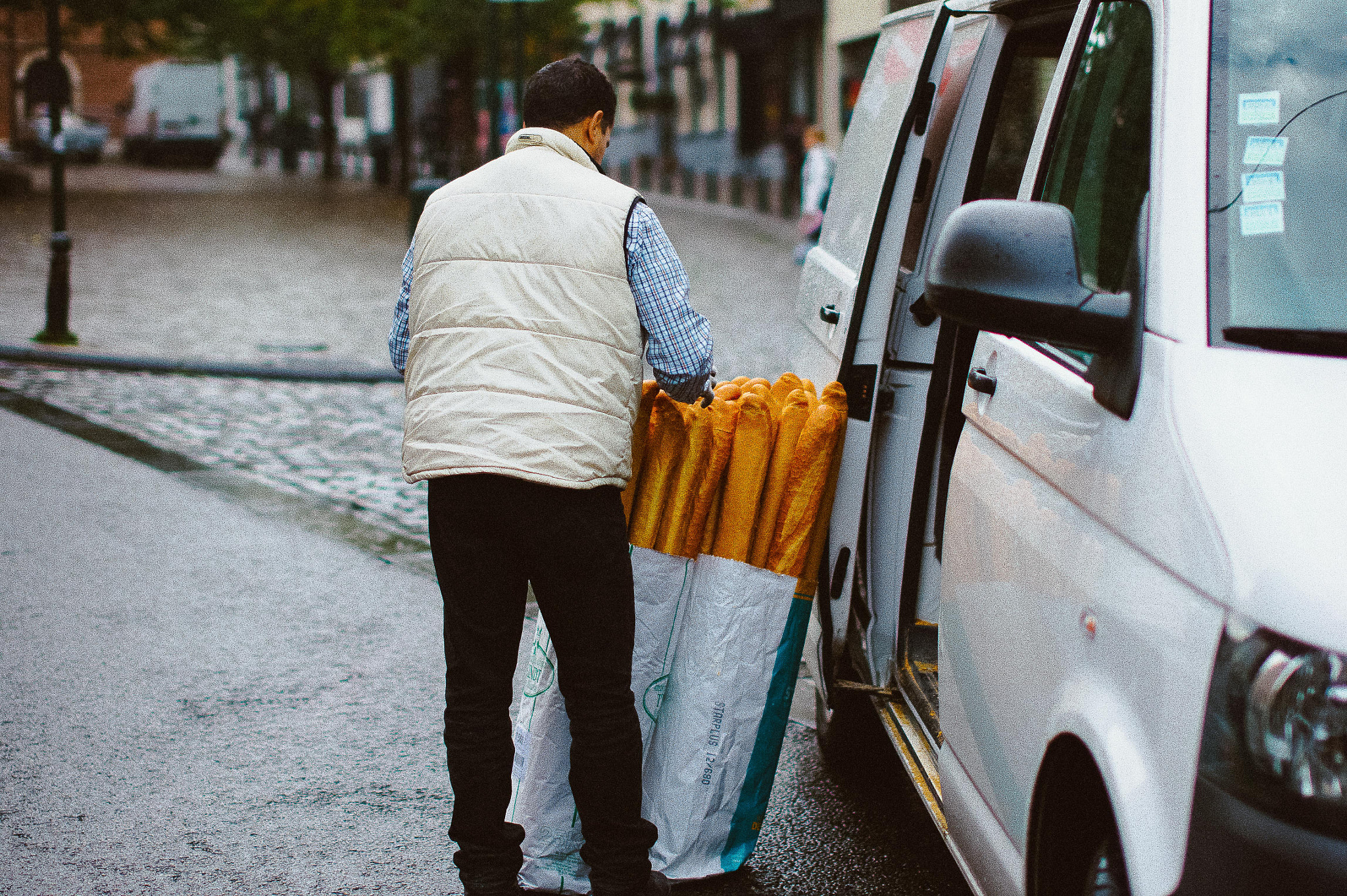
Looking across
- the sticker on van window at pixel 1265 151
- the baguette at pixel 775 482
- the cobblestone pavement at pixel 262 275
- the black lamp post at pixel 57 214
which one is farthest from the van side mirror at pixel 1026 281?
the black lamp post at pixel 57 214

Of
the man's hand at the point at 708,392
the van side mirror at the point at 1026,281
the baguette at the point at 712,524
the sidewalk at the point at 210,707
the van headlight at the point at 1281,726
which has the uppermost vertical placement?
the van side mirror at the point at 1026,281

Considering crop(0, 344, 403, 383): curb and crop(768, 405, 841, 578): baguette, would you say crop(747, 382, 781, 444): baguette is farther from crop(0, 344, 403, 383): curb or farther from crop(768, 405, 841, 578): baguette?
crop(0, 344, 403, 383): curb

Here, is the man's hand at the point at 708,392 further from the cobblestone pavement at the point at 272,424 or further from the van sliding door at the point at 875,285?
the cobblestone pavement at the point at 272,424

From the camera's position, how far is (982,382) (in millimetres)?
2947

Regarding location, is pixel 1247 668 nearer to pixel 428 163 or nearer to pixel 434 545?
pixel 434 545

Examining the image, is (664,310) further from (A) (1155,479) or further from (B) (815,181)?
(B) (815,181)

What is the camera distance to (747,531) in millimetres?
3393

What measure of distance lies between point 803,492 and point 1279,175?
4.54ft

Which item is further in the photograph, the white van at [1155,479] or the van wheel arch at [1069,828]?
the van wheel arch at [1069,828]

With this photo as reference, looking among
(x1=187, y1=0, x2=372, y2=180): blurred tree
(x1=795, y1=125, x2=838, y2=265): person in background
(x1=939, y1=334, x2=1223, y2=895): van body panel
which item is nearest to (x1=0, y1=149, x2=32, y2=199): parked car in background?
(x1=187, y1=0, x2=372, y2=180): blurred tree

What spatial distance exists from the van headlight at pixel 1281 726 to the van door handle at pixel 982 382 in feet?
3.66

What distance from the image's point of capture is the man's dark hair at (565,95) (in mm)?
3207

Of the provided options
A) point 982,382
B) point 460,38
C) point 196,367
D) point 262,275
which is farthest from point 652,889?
point 460,38

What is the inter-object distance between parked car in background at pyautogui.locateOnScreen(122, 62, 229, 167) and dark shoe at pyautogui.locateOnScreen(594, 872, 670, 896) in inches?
1940
